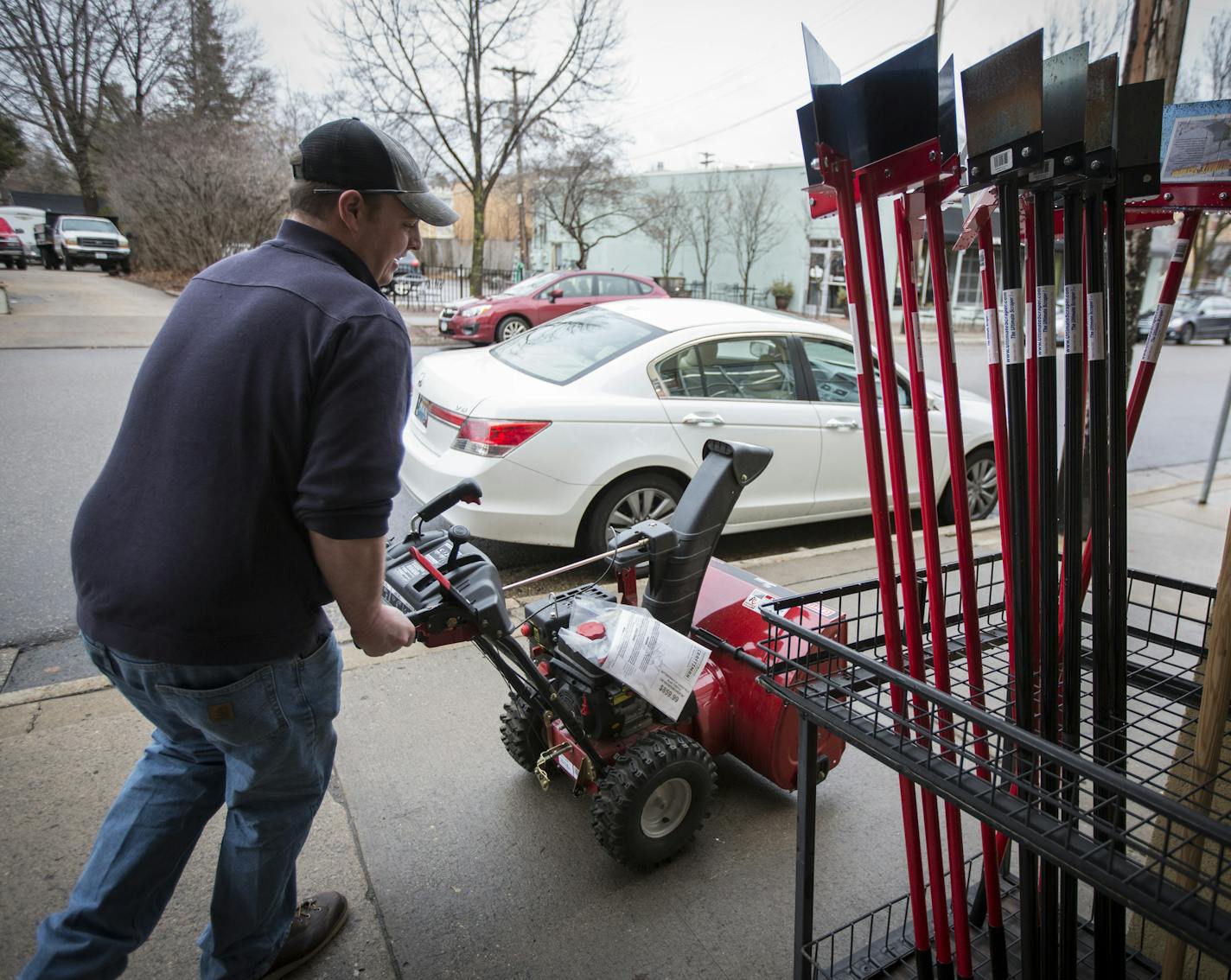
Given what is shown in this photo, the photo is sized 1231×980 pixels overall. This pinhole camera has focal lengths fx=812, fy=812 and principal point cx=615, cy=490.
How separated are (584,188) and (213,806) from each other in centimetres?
2931

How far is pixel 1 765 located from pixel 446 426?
2.58 metres

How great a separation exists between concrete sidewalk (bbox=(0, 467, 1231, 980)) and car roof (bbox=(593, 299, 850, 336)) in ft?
9.19

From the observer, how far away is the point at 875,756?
137 centimetres

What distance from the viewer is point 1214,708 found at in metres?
1.29

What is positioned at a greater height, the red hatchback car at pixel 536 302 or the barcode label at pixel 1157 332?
the red hatchback car at pixel 536 302

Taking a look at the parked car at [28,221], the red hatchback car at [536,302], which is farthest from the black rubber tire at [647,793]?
the parked car at [28,221]

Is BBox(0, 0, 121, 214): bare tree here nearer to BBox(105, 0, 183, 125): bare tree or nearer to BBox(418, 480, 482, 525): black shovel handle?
BBox(105, 0, 183, 125): bare tree

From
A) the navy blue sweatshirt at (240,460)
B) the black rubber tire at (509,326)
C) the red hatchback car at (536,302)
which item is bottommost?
the navy blue sweatshirt at (240,460)

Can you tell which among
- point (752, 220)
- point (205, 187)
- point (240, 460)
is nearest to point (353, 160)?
point (240, 460)

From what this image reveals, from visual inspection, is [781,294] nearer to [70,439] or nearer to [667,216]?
[667,216]

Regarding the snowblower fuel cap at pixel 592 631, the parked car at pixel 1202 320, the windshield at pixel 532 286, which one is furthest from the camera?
the parked car at pixel 1202 320

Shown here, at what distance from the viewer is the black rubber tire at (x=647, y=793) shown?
228 cm

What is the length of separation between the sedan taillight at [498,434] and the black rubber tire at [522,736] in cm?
195

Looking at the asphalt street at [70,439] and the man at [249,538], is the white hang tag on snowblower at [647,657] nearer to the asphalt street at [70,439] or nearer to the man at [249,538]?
the man at [249,538]
